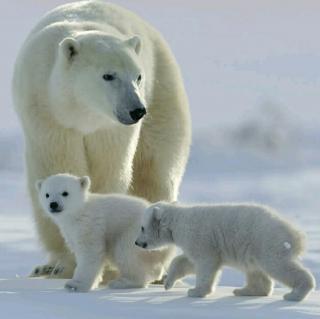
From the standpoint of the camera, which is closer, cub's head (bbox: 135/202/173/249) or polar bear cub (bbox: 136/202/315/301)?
polar bear cub (bbox: 136/202/315/301)

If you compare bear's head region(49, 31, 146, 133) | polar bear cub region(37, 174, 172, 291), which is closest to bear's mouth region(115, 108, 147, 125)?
bear's head region(49, 31, 146, 133)

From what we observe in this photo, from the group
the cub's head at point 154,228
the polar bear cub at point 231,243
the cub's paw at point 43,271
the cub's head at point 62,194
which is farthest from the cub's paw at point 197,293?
the cub's paw at point 43,271

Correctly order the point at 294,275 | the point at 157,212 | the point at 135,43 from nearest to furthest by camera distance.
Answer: the point at 294,275 → the point at 157,212 → the point at 135,43

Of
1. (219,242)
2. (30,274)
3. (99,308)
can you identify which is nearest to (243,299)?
(219,242)

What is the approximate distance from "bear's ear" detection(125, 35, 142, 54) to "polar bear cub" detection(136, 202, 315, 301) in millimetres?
1723

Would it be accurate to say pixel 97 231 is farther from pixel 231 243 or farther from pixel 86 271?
pixel 231 243

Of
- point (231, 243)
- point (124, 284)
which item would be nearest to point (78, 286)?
point (124, 284)

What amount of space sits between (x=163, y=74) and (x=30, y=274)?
2.10 m

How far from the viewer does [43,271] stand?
8.06 m

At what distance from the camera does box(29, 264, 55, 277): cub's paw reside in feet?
26.3

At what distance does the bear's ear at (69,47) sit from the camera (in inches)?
283

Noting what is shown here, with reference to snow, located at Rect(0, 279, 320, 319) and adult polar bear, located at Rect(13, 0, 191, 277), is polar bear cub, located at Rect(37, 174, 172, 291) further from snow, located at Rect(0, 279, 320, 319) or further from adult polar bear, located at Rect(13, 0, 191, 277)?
adult polar bear, located at Rect(13, 0, 191, 277)

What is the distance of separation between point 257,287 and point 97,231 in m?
1.07

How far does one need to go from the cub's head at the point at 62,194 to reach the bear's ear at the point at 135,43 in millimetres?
1378
